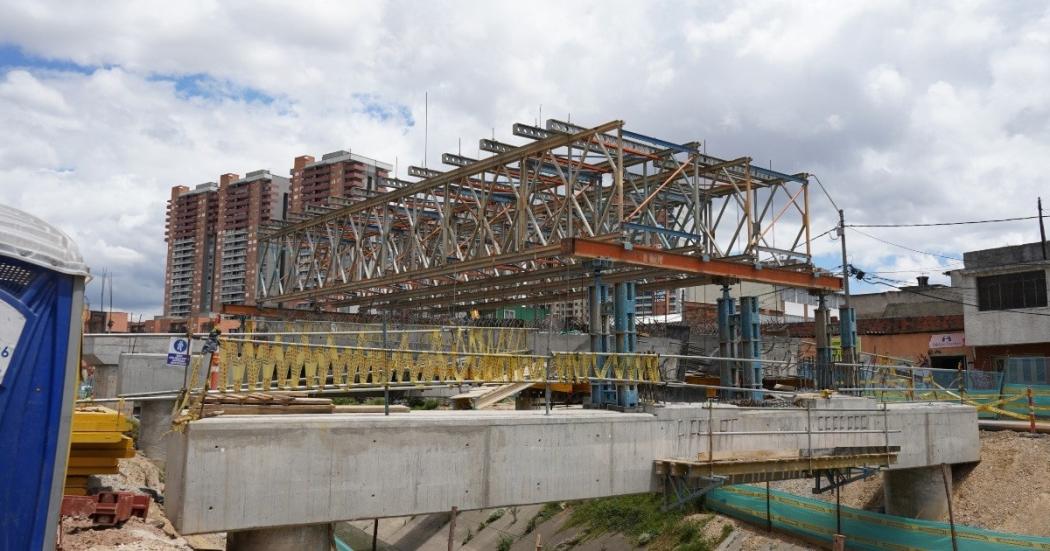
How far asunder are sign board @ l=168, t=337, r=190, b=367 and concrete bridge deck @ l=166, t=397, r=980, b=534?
112cm

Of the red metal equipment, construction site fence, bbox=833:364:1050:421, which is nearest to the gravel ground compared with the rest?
the red metal equipment

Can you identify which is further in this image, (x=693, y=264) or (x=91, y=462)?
(x=693, y=264)

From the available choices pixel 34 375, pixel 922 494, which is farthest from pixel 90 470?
pixel 922 494

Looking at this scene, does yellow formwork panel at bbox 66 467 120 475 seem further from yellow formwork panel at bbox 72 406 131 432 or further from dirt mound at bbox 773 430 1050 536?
dirt mound at bbox 773 430 1050 536

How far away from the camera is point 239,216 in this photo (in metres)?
122

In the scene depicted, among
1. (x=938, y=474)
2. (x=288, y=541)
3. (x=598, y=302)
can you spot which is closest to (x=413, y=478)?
(x=288, y=541)

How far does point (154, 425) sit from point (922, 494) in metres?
25.1

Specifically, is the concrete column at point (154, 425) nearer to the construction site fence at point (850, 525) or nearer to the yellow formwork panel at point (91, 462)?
the yellow formwork panel at point (91, 462)

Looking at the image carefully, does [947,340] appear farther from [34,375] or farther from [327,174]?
[327,174]

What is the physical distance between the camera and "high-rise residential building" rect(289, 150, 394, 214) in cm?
10525

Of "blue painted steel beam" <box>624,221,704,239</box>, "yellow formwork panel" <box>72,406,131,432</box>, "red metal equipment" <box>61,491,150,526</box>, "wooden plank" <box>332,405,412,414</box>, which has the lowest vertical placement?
"red metal equipment" <box>61,491,150,526</box>

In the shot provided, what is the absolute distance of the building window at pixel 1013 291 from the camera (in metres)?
38.0

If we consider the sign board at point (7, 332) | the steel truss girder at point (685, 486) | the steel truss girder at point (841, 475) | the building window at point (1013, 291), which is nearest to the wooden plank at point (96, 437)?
the sign board at point (7, 332)

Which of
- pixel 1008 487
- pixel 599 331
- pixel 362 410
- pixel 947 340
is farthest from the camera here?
pixel 947 340
